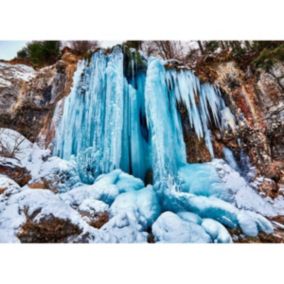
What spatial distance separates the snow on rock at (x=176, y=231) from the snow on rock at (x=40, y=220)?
27.9 inches

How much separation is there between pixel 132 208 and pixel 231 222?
1.12 meters

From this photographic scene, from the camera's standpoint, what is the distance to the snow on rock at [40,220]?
3152mm

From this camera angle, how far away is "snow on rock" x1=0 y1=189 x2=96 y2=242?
3.15 m

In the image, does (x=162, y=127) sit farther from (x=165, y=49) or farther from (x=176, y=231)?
(x=176, y=231)

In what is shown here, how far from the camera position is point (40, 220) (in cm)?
321

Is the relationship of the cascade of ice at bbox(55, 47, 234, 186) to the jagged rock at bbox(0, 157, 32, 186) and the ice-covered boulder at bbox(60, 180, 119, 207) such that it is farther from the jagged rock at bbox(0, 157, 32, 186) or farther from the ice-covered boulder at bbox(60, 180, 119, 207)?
the jagged rock at bbox(0, 157, 32, 186)

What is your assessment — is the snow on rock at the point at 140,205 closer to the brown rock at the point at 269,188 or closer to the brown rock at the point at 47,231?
the brown rock at the point at 47,231

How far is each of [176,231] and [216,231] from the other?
44cm

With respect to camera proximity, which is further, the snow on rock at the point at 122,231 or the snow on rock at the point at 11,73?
the snow on rock at the point at 11,73

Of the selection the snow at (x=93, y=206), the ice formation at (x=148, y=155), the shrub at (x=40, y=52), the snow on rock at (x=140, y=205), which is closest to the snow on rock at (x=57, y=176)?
the ice formation at (x=148, y=155)

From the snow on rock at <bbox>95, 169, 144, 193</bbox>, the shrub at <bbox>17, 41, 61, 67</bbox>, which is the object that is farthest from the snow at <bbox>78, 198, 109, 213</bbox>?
the shrub at <bbox>17, 41, 61, 67</bbox>

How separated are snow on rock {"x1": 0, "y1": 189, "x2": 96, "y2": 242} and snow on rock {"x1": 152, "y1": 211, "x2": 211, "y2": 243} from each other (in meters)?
0.71

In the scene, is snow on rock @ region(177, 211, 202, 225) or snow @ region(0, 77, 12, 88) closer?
snow on rock @ region(177, 211, 202, 225)
